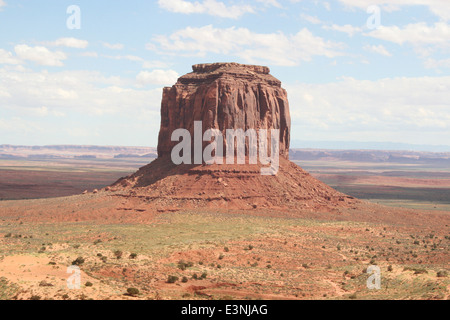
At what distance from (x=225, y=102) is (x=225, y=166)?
8819mm

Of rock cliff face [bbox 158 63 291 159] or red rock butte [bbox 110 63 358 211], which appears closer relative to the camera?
red rock butte [bbox 110 63 358 211]

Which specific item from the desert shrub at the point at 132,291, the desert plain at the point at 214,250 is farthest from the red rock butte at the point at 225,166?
the desert shrub at the point at 132,291

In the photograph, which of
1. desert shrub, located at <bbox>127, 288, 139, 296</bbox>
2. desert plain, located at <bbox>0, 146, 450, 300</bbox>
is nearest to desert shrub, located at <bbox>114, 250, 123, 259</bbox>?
desert plain, located at <bbox>0, 146, 450, 300</bbox>

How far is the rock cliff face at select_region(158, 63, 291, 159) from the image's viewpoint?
71.6m

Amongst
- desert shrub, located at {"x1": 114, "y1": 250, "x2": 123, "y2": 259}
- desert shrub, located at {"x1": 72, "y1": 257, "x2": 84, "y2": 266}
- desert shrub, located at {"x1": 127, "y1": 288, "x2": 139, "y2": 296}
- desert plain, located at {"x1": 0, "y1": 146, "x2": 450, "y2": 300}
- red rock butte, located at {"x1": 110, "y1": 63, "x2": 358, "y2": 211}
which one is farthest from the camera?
red rock butte, located at {"x1": 110, "y1": 63, "x2": 358, "y2": 211}

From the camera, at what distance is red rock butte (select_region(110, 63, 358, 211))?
6856 centimetres

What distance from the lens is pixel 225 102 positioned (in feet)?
233

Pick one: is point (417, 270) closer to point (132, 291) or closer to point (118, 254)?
point (132, 291)

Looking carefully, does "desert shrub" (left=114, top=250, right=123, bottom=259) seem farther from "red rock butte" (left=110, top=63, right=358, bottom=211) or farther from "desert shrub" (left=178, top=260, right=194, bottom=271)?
"red rock butte" (left=110, top=63, right=358, bottom=211)

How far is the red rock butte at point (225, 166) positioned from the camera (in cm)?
6856

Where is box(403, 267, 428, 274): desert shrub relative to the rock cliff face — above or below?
below

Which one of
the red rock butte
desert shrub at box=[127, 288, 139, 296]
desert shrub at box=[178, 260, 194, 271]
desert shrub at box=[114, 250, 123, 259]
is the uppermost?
the red rock butte

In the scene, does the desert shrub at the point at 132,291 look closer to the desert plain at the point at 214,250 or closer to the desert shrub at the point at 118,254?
the desert plain at the point at 214,250

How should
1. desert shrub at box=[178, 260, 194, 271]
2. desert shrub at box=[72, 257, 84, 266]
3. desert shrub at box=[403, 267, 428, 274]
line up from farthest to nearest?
1. desert shrub at box=[178, 260, 194, 271]
2. desert shrub at box=[72, 257, 84, 266]
3. desert shrub at box=[403, 267, 428, 274]
